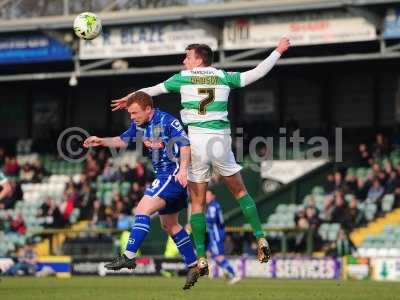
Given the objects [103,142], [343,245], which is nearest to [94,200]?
[343,245]

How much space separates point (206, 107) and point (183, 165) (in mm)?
780

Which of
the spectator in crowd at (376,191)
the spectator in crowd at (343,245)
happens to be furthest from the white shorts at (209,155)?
the spectator in crowd at (376,191)

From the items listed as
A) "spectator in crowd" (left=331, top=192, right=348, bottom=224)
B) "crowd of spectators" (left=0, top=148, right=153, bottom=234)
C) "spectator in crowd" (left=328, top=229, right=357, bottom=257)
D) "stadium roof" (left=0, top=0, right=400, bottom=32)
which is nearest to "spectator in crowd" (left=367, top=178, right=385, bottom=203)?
"spectator in crowd" (left=331, top=192, right=348, bottom=224)

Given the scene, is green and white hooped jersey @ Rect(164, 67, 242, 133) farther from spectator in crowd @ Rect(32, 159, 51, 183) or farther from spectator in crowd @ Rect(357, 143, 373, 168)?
spectator in crowd @ Rect(32, 159, 51, 183)

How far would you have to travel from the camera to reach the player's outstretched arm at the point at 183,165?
37.8 feet

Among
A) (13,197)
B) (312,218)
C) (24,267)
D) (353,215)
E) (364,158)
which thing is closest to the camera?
(353,215)

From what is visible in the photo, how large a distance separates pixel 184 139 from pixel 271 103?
69.0 feet

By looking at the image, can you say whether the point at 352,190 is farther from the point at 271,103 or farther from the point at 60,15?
the point at 60,15

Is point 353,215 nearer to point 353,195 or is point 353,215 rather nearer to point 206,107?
point 353,195

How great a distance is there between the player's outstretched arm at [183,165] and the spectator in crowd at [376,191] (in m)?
14.8

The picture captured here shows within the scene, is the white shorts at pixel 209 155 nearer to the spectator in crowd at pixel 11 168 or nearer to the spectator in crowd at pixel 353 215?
the spectator in crowd at pixel 353 215

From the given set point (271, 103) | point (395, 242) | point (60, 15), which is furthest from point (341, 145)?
point (60, 15)

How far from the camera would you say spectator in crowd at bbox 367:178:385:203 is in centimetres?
2583

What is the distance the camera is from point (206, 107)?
1196 centimetres
